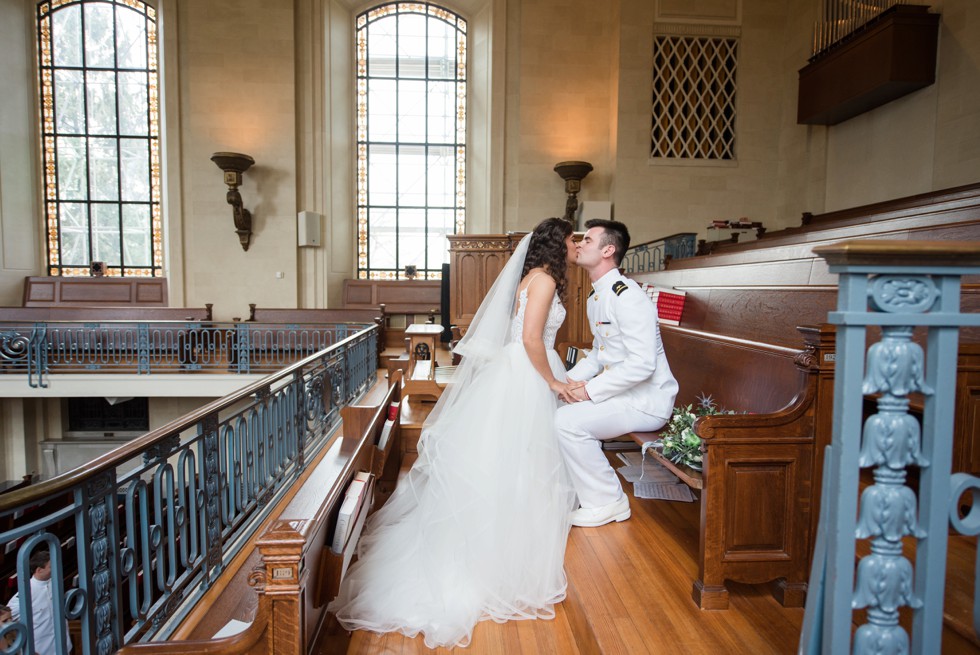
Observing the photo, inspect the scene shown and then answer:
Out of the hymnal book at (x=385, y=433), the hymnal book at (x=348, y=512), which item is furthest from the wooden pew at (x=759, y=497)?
the hymnal book at (x=385, y=433)

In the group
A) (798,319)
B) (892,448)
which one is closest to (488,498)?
(892,448)

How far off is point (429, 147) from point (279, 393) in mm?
8221

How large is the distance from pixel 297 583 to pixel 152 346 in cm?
760

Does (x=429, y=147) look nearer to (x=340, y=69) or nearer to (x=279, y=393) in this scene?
(x=340, y=69)

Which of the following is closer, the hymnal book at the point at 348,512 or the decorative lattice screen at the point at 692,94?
the hymnal book at the point at 348,512

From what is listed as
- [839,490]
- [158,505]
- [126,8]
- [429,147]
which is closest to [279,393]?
[158,505]

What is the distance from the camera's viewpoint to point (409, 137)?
35.0 ft

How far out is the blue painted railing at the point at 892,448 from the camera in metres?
0.96

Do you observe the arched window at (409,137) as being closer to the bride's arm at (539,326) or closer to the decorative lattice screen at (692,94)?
the decorative lattice screen at (692,94)

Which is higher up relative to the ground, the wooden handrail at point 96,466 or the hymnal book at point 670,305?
the hymnal book at point 670,305

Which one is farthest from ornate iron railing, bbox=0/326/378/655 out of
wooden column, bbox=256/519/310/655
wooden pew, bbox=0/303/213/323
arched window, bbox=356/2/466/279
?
arched window, bbox=356/2/466/279

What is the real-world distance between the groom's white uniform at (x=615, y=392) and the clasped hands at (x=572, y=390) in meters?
Answer: 0.02

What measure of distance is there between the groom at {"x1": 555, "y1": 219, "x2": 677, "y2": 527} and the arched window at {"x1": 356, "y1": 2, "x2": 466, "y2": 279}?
809 cm

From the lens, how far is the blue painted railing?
958 millimetres
